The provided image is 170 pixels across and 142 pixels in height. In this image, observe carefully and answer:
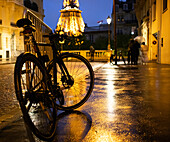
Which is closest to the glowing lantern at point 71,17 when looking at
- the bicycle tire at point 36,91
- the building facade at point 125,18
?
the bicycle tire at point 36,91

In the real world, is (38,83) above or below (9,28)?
below

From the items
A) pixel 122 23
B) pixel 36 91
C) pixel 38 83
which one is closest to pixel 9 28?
pixel 38 83

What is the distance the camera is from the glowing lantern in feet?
76.6

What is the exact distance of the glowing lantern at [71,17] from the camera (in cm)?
2336

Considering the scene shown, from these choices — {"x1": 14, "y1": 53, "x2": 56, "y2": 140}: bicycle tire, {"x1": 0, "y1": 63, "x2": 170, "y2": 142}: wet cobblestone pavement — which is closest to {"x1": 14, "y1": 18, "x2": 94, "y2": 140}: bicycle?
{"x1": 14, "y1": 53, "x2": 56, "y2": 140}: bicycle tire

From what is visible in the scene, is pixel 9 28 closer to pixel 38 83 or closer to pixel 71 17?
pixel 71 17

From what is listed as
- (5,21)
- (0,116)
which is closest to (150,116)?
(0,116)

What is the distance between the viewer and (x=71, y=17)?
23.5 metres

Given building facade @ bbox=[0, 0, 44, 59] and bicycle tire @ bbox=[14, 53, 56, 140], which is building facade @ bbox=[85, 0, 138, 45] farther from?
bicycle tire @ bbox=[14, 53, 56, 140]

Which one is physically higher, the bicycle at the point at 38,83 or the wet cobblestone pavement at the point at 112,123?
the bicycle at the point at 38,83

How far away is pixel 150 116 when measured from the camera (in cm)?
392

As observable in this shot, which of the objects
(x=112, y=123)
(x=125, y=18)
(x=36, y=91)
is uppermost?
(x=125, y=18)

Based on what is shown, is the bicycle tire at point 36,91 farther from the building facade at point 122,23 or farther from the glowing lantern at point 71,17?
the building facade at point 122,23

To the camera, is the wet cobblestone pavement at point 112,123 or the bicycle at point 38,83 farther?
the wet cobblestone pavement at point 112,123
